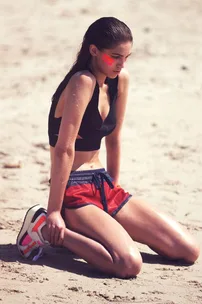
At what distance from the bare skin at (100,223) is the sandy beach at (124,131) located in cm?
10

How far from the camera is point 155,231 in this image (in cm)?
498

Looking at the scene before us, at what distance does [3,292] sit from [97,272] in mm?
613

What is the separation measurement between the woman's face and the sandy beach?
1.13 m

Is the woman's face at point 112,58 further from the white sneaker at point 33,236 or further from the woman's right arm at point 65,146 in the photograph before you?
the white sneaker at point 33,236

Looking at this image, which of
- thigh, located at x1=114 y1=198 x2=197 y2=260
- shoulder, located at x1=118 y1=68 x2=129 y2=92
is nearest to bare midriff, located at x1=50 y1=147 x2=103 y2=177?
thigh, located at x1=114 y1=198 x2=197 y2=260

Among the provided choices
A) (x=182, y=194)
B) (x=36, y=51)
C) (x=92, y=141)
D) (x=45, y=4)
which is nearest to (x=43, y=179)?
(x=182, y=194)

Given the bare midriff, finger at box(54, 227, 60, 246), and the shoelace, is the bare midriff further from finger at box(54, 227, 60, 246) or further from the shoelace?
finger at box(54, 227, 60, 246)

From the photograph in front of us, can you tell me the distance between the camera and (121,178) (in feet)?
21.2

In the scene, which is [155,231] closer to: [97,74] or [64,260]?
[64,260]

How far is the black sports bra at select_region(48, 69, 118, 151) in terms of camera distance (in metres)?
4.84

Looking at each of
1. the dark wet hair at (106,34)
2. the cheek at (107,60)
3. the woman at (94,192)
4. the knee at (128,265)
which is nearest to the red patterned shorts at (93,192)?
the woman at (94,192)

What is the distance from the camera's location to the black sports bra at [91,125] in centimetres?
484

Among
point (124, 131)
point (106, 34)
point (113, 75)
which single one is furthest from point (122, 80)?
point (124, 131)

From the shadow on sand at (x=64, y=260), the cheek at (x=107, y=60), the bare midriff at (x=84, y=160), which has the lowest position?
the shadow on sand at (x=64, y=260)
